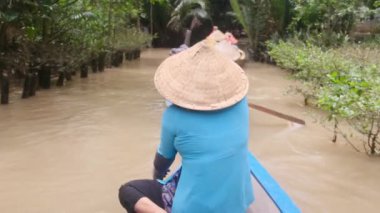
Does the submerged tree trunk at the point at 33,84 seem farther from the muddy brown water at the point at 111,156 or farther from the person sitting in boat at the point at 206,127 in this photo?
the person sitting in boat at the point at 206,127

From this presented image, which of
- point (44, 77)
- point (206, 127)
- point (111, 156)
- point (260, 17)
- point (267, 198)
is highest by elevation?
point (260, 17)

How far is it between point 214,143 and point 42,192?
2.35 metres

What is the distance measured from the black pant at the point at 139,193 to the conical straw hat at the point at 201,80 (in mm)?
650

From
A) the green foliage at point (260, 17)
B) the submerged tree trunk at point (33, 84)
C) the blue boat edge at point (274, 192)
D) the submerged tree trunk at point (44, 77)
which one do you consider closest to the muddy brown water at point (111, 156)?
the submerged tree trunk at point (33, 84)

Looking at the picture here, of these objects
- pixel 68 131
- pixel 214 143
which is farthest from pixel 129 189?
pixel 68 131

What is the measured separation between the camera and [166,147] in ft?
7.87

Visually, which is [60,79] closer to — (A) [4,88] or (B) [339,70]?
(A) [4,88]

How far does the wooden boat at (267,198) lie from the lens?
2.82 meters

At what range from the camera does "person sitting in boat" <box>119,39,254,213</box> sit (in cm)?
220

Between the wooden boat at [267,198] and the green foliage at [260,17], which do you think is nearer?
the wooden boat at [267,198]

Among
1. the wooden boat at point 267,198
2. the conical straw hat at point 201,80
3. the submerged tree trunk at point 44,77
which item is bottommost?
the submerged tree trunk at point 44,77

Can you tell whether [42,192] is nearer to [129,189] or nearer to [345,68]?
[129,189]

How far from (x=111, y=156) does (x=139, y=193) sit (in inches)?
97.8

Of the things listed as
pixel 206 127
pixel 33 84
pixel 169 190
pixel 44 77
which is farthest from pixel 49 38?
pixel 206 127
